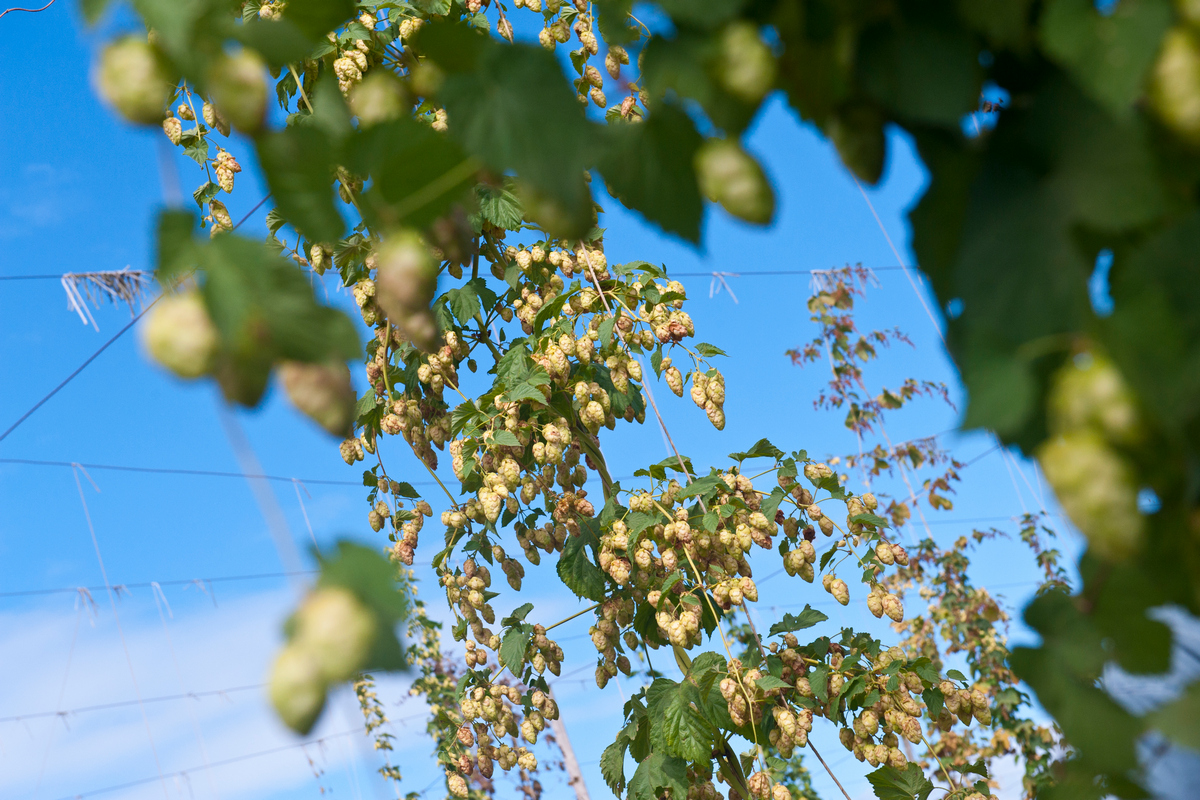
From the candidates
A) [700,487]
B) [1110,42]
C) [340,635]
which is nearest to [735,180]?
[1110,42]

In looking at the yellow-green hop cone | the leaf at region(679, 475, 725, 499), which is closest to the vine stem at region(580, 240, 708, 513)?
the leaf at region(679, 475, 725, 499)

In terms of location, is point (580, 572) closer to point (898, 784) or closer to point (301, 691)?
point (898, 784)

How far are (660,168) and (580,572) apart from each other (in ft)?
4.09

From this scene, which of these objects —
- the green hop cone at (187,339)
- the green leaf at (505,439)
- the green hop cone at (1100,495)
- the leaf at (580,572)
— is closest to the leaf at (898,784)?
the leaf at (580,572)

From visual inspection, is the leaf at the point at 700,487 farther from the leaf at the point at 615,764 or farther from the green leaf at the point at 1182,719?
the green leaf at the point at 1182,719

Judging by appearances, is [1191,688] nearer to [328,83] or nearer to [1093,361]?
[1093,361]

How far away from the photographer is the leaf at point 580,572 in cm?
156

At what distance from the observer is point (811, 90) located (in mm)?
370

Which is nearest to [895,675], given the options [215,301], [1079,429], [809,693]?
[809,693]

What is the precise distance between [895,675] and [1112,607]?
110 centimetres

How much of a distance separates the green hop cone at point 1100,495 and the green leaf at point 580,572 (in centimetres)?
130

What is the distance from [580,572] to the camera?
1567 mm

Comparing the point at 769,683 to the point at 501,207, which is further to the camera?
the point at 501,207

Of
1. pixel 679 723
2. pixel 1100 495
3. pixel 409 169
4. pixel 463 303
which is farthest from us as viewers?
pixel 463 303
